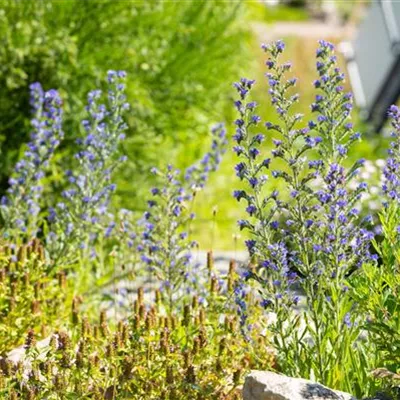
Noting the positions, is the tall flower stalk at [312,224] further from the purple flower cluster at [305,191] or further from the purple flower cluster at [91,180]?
the purple flower cluster at [91,180]

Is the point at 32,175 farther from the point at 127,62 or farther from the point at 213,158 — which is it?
the point at 127,62

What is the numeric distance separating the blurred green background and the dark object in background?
1.82m

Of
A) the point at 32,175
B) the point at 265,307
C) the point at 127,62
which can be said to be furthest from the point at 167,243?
the point at 127,62

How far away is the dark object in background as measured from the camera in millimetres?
10031

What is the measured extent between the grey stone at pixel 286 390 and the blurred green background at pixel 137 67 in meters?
2.46

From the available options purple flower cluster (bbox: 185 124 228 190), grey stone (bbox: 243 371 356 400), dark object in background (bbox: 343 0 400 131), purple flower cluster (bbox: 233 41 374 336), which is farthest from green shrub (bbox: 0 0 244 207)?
grey stone (bbox: 243 371 356 400)

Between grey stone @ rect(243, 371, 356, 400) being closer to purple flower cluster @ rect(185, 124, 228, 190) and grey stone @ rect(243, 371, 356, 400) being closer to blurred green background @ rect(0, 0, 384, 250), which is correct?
purple flower cluster @ rect(185, 124, 228, 190)

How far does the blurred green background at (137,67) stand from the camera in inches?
277

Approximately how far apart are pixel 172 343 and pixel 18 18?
136 inches

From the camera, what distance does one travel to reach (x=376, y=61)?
1083 cm

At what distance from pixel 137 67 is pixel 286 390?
415 cm

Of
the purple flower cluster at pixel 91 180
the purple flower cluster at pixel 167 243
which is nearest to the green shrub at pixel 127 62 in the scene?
the purple flower cluster at pixel 91 180

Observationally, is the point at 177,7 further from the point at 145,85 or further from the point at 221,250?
the point at 221,250

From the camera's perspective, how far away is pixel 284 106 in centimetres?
422
